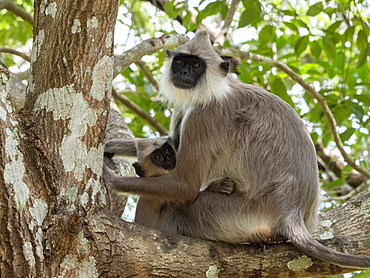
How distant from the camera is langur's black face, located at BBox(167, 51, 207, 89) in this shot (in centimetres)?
405

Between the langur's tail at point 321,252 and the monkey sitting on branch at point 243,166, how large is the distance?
8cm

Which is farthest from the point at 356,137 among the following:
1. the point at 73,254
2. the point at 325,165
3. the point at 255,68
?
the point at 73,254

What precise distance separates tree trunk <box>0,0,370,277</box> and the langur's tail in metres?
0.07

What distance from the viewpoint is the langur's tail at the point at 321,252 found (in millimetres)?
2918

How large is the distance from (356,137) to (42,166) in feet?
20.2

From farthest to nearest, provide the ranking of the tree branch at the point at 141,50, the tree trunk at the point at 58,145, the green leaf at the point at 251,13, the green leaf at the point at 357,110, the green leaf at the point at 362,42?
1. the green leaf at the point at 357,110
2. the green leaf at the point at 362,42
3. the green leaf at the point at 251,13
4. the tree branch at the point at 141,50
5. the tree trunk at the point at 58,145

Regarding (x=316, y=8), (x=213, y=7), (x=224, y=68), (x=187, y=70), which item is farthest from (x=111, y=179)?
(x=316, y=8)

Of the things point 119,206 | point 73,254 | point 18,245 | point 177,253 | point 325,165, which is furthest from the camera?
point 325,165

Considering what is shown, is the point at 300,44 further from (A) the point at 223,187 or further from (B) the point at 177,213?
(B) the point at 177,213

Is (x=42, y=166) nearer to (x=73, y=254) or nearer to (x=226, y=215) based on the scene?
(x=73, y=254)

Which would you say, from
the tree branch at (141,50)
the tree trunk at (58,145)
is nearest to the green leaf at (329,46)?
the tree branch at (141,50)

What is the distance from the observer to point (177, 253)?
3.17 metres

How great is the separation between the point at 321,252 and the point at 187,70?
5.80 ft

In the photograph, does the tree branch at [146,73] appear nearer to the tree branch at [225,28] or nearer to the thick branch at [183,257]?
the tree branch at [225,28]
